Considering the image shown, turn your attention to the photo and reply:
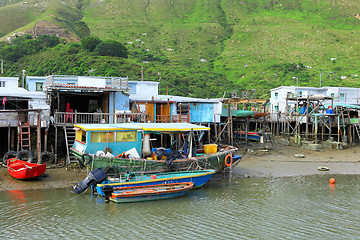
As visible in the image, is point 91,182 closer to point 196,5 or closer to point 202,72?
point 202,72

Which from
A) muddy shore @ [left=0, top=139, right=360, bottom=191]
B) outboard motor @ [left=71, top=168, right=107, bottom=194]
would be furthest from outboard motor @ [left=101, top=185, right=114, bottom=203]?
muddy shore @ [left=0, top=139, right=360, bottom=191]

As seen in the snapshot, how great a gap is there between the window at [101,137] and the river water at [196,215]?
289 centimetres

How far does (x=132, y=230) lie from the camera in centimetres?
1355

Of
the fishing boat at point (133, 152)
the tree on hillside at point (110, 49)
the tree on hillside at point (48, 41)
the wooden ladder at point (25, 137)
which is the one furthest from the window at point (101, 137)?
the tree on hillside at point (48, 41)

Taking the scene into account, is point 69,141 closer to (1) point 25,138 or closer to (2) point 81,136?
(1) point 25,138

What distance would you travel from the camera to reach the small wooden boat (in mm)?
16312

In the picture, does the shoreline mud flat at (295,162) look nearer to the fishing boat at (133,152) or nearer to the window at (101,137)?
the fishing boat at (133,152)

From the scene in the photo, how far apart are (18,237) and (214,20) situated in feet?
362

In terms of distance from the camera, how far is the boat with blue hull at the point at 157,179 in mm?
17000

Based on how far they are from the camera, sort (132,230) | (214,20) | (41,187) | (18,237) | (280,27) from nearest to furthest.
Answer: (18,237)
(132,230)
(41,187)
(280,27)
(214,20)

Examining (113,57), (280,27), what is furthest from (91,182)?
(280,27)

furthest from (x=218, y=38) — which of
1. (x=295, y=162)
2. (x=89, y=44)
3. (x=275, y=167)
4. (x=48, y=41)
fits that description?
(x=275, y=167)

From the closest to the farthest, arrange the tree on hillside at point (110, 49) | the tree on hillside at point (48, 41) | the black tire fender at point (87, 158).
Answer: the black tire fender at point (87, 158)
the tree on hillside at point (110, 49)
the tree on hillside at point (48, 41)

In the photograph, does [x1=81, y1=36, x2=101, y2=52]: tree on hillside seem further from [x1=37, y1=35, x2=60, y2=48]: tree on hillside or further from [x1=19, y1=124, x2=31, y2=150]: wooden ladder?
[x1=19, y1=124, x2=31, y2=150]: wooden ladder
